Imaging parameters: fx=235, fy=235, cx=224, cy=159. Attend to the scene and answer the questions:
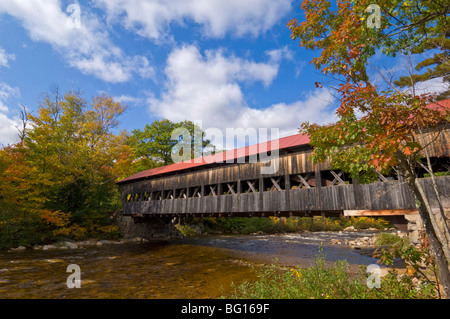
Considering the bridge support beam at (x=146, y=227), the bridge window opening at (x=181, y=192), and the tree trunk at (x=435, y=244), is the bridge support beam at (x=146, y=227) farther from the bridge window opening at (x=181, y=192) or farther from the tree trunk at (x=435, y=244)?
the tree trunk at (x=435, y=244)

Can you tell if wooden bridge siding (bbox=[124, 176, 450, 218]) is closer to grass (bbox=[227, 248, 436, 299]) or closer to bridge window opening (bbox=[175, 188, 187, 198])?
bridge window opening (bbox=[175, 188, 187, 198])

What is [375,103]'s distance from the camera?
10.1ft

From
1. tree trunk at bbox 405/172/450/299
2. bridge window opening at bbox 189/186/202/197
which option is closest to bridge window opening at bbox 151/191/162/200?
bridge window opening at bbox 189/186/202/197

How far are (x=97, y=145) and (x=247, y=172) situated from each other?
12.7m

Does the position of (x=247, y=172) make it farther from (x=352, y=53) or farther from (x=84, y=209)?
(x=84, y=209)

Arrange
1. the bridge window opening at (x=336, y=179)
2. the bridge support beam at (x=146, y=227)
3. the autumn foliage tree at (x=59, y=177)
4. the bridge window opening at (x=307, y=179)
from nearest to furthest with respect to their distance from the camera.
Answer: the bridge window opening at (x=336, y=179) → the bridge window opening at (x=307, y=179) → the autumn foliage tree at (x=59, y=177) → the bridge support beam at (x=146, y=227)

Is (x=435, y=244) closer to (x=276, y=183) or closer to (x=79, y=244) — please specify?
(x=276, y=183)

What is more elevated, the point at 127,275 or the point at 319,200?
the point at 319,200

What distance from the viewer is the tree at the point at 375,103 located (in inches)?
117

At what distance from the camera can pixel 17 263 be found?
952cm

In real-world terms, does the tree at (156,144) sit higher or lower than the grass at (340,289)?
higher

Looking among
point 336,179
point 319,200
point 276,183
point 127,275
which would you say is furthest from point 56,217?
point 336,179

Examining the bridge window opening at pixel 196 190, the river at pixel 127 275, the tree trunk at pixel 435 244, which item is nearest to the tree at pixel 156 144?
the bridge window opening at pixel 196 190
